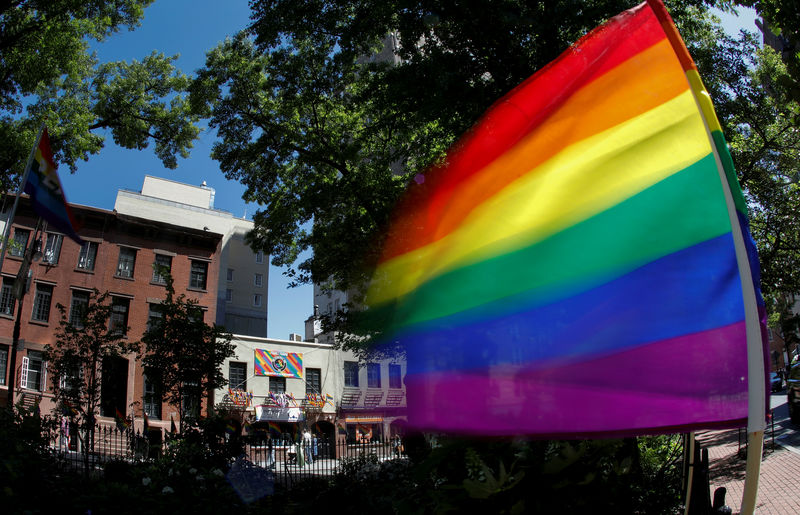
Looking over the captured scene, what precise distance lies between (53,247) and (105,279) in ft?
10.4

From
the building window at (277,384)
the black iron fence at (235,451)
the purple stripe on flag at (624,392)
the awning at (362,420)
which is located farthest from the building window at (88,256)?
the purple stripe on flag at (624,392)

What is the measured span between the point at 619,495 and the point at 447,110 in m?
10.7

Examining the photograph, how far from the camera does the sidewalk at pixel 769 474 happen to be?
888cm

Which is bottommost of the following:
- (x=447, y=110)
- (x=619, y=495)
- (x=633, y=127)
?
(x=619, y=495)

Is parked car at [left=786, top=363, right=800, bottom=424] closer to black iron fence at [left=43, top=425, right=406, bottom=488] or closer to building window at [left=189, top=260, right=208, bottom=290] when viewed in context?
black iron fence at [left=43, top=425, right=406, bottom=488]

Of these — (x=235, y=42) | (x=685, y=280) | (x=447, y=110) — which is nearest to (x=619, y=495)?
(x=685, y=280)

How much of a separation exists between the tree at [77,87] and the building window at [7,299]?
46.1 feet

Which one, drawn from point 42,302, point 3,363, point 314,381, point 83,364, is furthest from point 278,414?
point 83,364

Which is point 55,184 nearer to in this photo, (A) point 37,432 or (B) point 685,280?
(A) point 37,432

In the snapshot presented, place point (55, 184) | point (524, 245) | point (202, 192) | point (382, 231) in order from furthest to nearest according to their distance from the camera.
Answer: point (202, 192), point (382, 231), point (55, 184), point (524, 245)

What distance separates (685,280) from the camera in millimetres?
1780

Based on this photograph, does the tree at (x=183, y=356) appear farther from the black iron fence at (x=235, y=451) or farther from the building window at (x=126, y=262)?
the building window at (x=126, y=262)

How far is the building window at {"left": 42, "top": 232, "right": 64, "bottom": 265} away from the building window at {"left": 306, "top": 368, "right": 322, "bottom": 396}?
57.7ft

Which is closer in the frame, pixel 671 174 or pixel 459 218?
pixel 671 174
